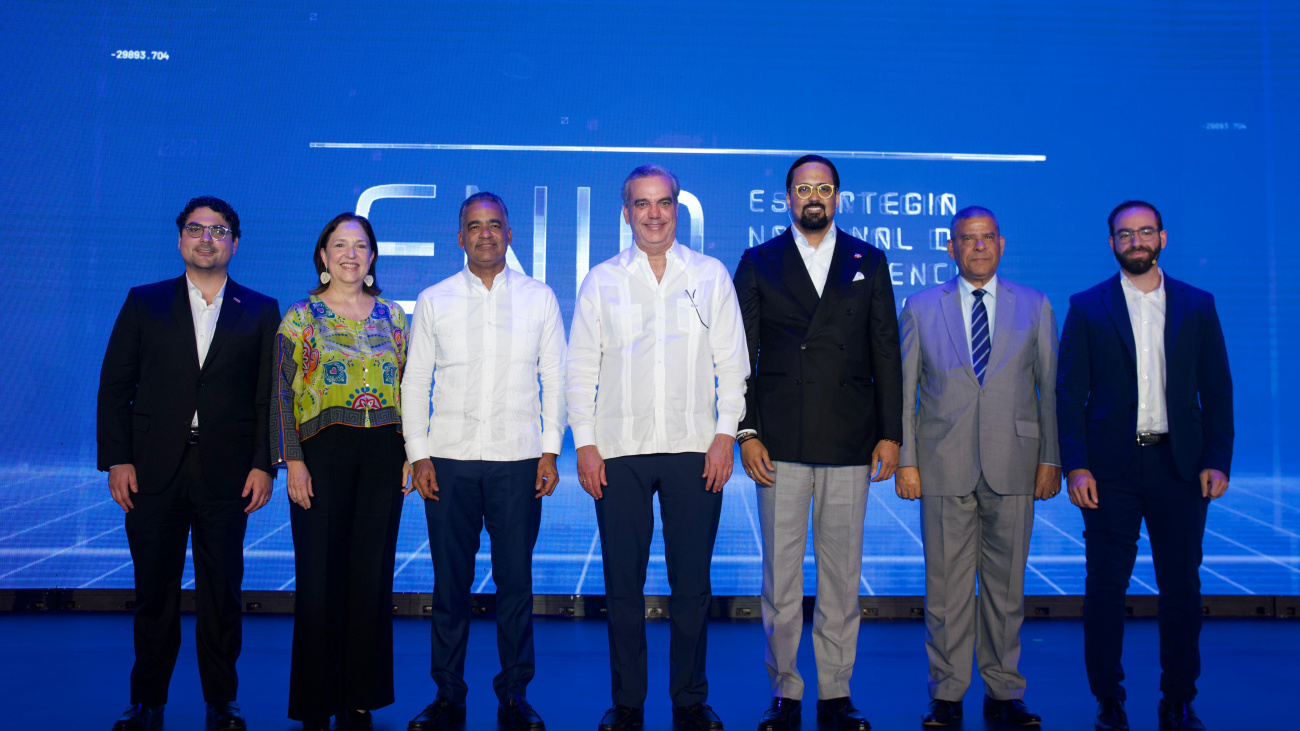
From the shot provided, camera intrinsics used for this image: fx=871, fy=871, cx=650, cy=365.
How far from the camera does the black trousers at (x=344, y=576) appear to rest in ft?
8.45

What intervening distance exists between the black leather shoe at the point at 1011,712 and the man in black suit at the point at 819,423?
0.51 m

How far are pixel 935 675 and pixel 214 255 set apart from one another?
8.85 ft

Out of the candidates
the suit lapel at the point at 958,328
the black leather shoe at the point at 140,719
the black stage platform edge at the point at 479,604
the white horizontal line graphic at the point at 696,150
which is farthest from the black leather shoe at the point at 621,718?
the white horizontal line graphic at the point at 696,150

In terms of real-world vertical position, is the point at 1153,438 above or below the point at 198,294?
below

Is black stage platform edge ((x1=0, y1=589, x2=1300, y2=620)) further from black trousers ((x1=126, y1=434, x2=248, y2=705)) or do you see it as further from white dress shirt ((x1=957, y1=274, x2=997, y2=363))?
white dress shirt ((x1=957, y1=274, x2=997, y2=363))

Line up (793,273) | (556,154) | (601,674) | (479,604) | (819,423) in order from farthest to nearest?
(556,154) → (479,604) → (601,674) → (793,273) → (819,423)

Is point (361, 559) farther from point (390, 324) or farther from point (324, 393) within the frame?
point (390, 324)

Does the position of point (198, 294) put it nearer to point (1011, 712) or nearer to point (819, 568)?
point (819, 568)

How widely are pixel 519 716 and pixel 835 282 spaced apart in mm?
1637

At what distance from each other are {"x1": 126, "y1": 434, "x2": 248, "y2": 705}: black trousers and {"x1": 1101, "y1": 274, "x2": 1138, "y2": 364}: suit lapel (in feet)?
9.38

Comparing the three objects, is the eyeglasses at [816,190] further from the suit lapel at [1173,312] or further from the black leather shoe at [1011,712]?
the black leather shoe at [1011,712]

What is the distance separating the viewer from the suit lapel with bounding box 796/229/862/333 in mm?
2713

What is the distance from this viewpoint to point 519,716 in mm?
2600

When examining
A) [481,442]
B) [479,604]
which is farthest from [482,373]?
[479,604]
